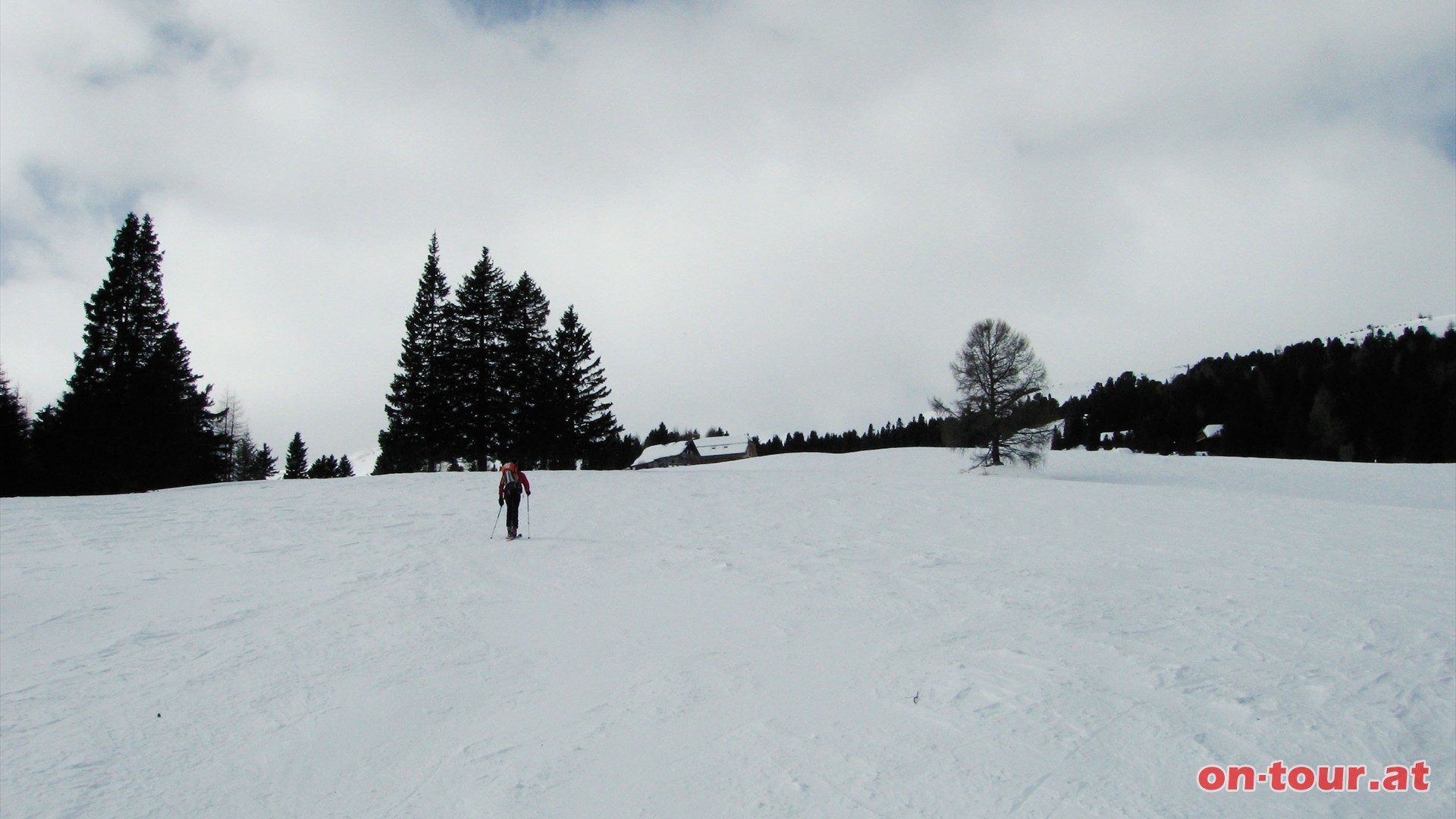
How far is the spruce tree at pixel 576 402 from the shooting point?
149 feet

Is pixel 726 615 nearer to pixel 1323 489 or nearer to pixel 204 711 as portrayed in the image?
pixel 204 711

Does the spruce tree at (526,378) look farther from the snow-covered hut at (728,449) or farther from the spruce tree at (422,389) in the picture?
the snow-covered hut at (728,449)

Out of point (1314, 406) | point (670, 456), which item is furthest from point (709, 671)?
point (1314, 406)

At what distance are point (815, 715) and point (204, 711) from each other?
20.2ft

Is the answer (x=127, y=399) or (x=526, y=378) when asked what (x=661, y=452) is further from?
(x=127, y=399)

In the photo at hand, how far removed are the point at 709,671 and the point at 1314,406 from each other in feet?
249

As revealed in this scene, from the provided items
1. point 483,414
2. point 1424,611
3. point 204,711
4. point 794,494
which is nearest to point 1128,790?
point 204,711

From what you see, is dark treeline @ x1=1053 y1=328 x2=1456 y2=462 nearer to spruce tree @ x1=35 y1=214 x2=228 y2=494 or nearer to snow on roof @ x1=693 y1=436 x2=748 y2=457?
snow on roof @ x1=693 y1=436 x2=748 y2=457

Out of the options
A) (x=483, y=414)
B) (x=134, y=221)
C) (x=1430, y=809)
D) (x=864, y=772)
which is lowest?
(x=1430, y=809)

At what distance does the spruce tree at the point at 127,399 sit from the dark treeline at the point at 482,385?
10186 millimetres

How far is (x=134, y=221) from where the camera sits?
117 ft

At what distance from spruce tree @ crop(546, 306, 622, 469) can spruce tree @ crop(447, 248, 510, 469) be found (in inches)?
151

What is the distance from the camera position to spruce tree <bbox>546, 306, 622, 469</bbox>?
4547 centimetres

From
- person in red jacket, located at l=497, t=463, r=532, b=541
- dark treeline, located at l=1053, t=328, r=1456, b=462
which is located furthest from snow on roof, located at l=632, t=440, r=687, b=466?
person in red jacket, located at l=497, t=463, r=532, b=541
